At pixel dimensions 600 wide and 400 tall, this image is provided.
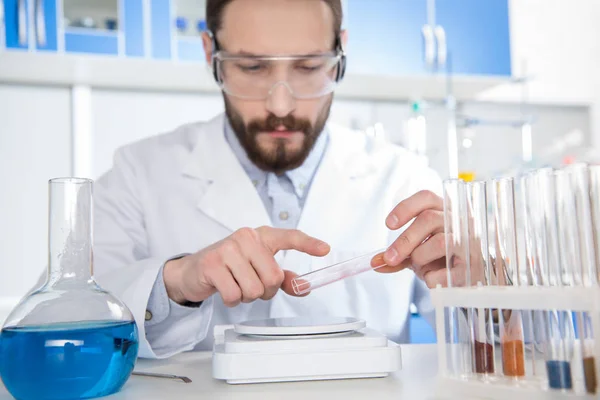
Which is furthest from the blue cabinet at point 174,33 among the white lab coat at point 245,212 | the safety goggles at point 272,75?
the safety goggles at point 272,75

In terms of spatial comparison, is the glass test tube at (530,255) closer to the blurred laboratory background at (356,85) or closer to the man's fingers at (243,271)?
the man's fingers at (243,271)

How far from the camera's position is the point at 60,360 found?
707mm

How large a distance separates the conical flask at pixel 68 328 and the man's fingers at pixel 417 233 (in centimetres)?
44

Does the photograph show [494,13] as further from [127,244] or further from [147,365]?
[147,365]

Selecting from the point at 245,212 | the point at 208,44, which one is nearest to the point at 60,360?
the point at 245,212

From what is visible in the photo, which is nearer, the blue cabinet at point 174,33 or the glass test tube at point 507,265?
the glass test tube at point 507,265

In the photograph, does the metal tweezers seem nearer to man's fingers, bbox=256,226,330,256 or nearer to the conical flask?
the conical flask

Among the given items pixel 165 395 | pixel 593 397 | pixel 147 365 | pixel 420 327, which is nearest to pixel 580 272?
pixel 593 397

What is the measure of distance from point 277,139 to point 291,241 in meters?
0.62

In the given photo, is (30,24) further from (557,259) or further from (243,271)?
(557,259)

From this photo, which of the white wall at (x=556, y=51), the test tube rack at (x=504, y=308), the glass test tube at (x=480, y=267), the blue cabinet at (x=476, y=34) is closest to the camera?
the test tube rack at (x=504, y=308)

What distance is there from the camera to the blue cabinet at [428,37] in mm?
3291

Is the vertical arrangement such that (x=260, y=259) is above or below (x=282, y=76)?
below

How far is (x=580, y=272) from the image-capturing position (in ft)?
2.07
